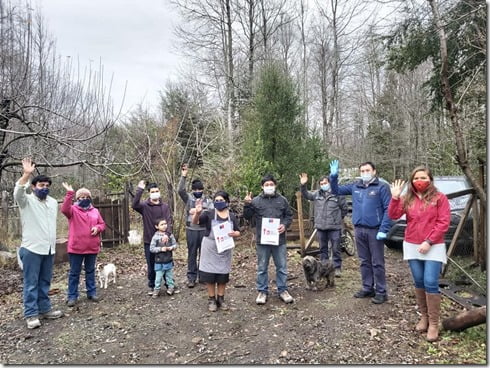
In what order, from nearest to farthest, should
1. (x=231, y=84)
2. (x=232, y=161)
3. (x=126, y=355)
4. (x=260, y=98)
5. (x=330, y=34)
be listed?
(x=126, y=355)
(x=260, y=98)
(x=232, y=161)
(x=231, y=84)
(x=330, y=34)

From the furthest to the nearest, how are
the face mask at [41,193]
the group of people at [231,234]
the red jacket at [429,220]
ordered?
the face mask at [41,193]
the group of people at [231,234]
the red jacket at [429,220]

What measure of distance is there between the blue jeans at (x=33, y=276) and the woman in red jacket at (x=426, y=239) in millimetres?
4566

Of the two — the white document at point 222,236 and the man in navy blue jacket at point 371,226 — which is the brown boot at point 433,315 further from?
the white document at point 222,236

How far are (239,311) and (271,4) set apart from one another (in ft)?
62.8

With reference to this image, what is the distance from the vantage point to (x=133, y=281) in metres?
6.97

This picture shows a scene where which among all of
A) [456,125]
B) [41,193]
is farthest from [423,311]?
[41,193]

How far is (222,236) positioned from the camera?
505 centimetres

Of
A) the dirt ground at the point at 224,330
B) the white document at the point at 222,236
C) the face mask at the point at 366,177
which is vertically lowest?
the dirt ground at the point at 224,330

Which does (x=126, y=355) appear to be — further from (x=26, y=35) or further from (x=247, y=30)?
(x=247, y=30)

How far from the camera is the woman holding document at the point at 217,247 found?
504 cm

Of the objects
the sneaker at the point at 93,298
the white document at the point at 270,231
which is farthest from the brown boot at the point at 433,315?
the sneaker at the point at 93,298

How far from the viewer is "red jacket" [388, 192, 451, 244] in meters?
3.97

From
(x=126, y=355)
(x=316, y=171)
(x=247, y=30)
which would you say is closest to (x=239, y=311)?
(x=126, y=355)

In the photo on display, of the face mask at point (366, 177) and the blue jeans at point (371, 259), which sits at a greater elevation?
the face mask at point (366, 177)
